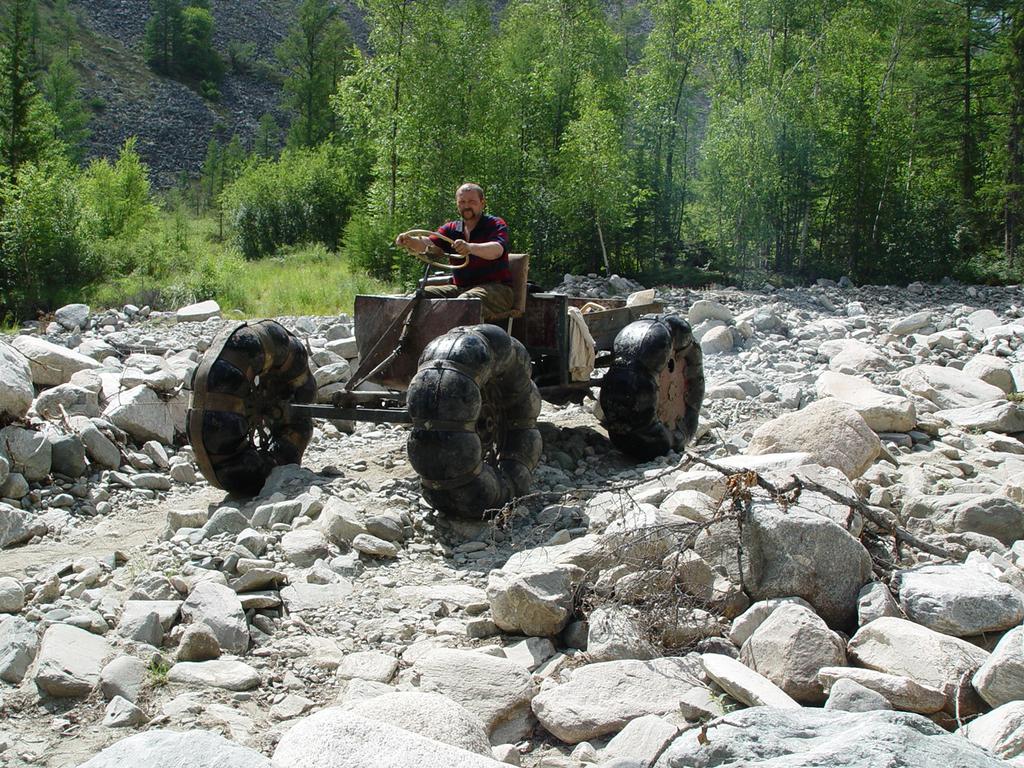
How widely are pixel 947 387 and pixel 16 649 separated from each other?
9458mm

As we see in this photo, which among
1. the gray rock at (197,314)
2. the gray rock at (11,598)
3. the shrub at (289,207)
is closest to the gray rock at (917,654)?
the gray rock at (11,598)

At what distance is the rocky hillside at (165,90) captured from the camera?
61000 mm

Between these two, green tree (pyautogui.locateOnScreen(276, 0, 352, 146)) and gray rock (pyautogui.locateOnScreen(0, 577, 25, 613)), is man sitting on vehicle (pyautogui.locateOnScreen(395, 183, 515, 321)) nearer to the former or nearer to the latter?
gray rock (pyautogui.locateOnScreen(0, 577, 25, 613))

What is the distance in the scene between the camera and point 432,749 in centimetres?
270

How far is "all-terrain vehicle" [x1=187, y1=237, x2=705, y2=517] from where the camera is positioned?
18.9 feet

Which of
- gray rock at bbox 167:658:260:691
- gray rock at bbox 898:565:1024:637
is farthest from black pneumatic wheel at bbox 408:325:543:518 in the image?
gray rock at bbox 898:565:1024:637

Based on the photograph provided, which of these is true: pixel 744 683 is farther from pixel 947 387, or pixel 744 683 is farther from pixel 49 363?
pixel 947 387

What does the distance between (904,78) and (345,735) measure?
33646 mm

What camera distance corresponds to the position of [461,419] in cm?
569

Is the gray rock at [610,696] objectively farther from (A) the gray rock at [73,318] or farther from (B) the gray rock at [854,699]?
(A) the gray rock at [73,318]

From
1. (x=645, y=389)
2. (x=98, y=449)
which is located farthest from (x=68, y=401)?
(x=645, y=389)

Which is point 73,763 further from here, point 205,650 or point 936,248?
point 936,248

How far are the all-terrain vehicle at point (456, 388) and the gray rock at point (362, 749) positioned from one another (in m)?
2.94

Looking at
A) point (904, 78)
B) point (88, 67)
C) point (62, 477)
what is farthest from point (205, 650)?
point (88, 67)
